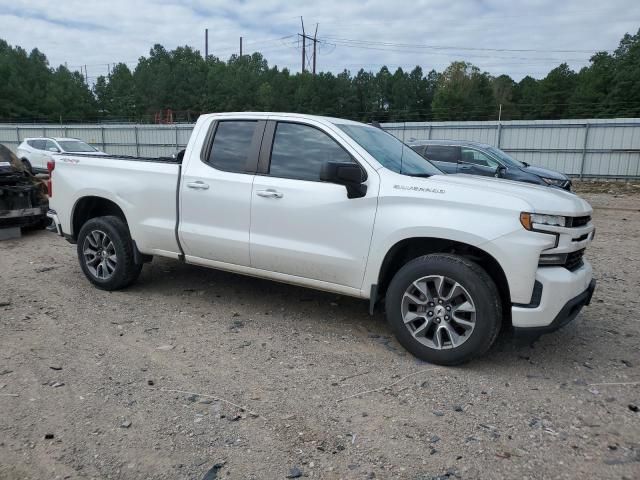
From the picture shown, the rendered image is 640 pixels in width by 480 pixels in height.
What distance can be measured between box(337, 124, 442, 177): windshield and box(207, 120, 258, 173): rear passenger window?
0.91 metres

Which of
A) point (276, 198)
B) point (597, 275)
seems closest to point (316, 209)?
point (276, 198)

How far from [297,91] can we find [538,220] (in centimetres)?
6329

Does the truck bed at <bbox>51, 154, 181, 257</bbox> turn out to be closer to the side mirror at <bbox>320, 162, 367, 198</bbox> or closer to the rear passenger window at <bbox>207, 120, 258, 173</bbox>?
the rear passenger window at <bbox>207, 120, 258, 173</bbox>

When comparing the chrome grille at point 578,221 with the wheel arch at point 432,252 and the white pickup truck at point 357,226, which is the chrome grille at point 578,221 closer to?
the white pickup truck at point 357,226

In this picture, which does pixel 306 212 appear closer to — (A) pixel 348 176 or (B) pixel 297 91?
(A) pixel 348 176

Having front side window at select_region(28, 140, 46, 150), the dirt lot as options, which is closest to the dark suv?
the dirt lot

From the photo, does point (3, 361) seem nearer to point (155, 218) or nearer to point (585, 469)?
point (155, 218)

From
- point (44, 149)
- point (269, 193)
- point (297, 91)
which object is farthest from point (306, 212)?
point (297, 91)

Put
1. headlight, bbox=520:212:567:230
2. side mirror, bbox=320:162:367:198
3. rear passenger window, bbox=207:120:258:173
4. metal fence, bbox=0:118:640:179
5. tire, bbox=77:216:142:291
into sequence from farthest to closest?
metal fence, bbox=0:118:640:179 < tire, bbox=77:216:142:291 < rear passenger window, bbox=207:120:258:173 < side mirror, bbox=320:162:367:198 < headlight, bbox=520:212:567:230

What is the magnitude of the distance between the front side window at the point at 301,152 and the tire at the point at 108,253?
1948mm

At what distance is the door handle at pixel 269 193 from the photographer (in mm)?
4443

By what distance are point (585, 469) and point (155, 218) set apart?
413cm

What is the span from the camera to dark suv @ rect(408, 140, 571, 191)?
1214 centimetres

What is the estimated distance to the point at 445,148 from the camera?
12.8 metres
